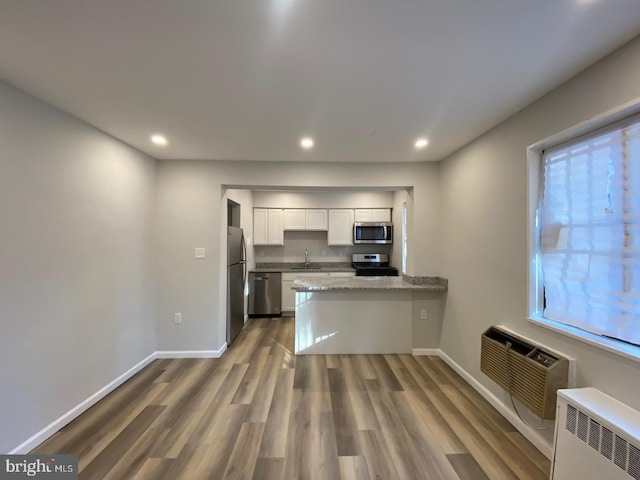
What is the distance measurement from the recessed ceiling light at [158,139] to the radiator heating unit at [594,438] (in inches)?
136

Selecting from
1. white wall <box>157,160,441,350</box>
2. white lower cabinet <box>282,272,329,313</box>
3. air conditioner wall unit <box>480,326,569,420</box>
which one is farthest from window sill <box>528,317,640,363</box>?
white lower cabinet <box>282,272,329,313</box>

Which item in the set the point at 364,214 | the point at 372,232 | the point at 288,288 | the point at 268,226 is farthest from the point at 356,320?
the point at 268,226

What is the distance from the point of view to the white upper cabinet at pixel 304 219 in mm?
5402

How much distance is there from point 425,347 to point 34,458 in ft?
11.5

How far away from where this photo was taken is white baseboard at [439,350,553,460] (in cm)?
179

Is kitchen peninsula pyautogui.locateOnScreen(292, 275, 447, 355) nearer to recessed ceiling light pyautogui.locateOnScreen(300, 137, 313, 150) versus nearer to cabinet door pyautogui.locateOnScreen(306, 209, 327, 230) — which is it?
recessed ceiling light pyautogui.locateOnScreen(300, 137, 313, 150)

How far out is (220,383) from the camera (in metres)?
2.69

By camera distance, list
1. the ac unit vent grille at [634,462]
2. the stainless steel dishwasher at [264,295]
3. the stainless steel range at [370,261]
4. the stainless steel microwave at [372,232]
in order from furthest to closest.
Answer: the stainless steel range at [370,261], the stainless steel microwave at [372,232], the stainless steel dishwasher at [264,295], the ac unit vent grille at [634,462]

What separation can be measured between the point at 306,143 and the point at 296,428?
8.01 feet

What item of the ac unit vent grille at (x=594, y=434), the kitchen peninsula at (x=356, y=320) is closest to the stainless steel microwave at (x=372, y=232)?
the kitchen peninsula at (x=356, y=320)

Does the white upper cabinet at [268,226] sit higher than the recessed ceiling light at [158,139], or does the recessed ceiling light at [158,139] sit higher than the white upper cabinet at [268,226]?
the recessed ceiling light at [158,139]

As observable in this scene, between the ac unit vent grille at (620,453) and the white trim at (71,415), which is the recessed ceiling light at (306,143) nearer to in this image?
the ac unit vent grille at (620,453)

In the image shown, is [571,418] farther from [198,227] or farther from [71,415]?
[198,227]

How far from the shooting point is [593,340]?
1507 millimetres
